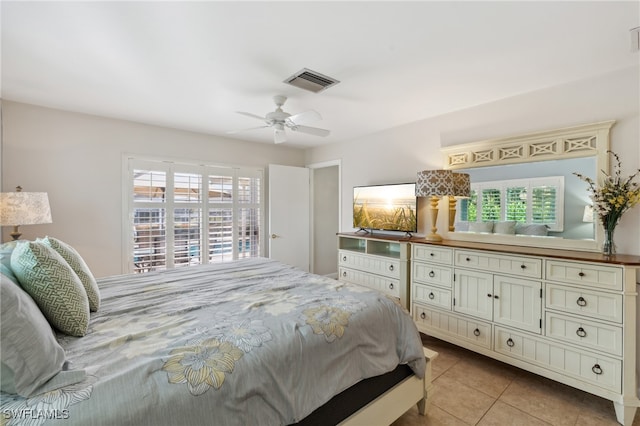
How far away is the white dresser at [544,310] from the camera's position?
184cm

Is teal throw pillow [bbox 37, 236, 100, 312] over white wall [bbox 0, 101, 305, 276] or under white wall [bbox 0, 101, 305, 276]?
under

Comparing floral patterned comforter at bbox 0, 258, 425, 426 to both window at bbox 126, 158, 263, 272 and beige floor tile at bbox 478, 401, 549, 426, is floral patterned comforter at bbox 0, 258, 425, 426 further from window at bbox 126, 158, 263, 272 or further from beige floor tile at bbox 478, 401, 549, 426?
window at bbox 126, 158, 263, 272

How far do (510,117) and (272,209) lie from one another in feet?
10.5

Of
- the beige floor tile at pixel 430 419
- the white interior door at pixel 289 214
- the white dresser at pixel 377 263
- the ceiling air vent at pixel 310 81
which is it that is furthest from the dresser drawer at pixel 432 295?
the white interior door at pixel 289 214

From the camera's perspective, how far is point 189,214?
3.91 meters

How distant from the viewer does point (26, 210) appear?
7.96ft

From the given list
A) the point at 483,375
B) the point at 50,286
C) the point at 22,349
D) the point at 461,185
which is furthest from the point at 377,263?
the point at 22,349

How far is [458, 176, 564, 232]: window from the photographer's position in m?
2.46

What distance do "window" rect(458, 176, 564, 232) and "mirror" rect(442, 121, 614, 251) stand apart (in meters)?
0.04

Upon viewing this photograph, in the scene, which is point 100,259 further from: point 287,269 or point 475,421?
point 475,421

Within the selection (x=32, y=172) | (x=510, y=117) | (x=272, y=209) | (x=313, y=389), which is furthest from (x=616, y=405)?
(x=32, y=172)

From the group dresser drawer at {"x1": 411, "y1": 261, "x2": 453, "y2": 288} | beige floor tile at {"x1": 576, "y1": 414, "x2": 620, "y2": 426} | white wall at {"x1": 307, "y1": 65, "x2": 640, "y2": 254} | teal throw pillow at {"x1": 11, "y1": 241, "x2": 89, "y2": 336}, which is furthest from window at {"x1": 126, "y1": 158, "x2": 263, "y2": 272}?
beige floor tile at {"x1": 576, "y1": 414, "x2": 620, "y2": 426}

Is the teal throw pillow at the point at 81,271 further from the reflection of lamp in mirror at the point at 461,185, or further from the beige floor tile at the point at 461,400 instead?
the reflection of lamp in mirror at the point at 461,185

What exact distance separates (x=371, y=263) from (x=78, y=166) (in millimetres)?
3493
